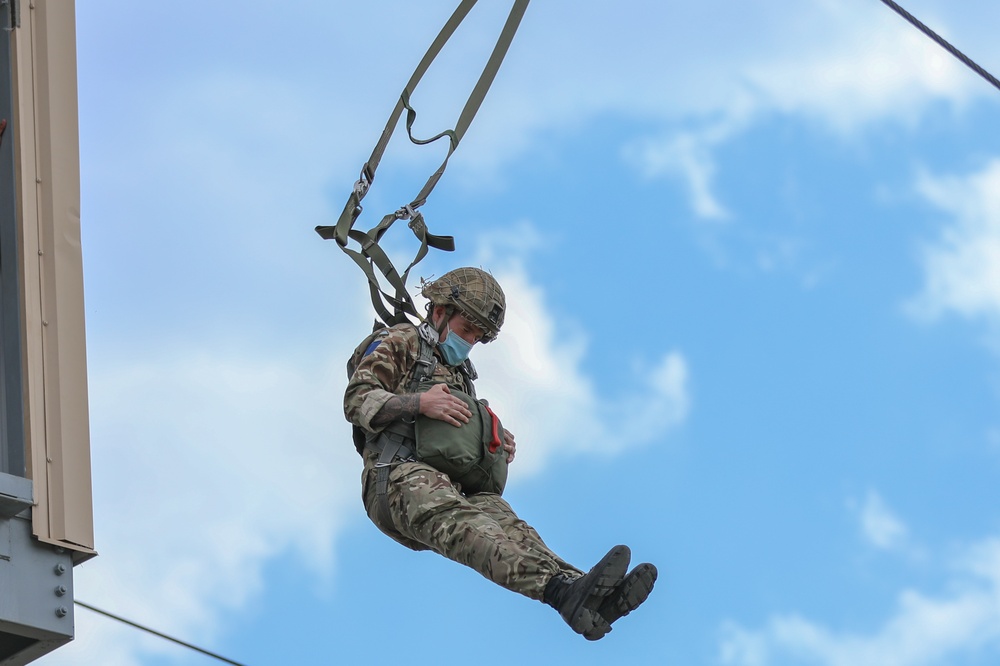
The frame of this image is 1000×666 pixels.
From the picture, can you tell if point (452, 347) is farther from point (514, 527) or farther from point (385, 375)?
point (514, 527)

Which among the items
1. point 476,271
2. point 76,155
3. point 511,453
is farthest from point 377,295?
point 76,155

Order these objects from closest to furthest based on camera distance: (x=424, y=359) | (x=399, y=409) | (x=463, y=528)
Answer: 1. (x=463, y=528)
2. (x=399, y=409)
3. (x=424, y=359)

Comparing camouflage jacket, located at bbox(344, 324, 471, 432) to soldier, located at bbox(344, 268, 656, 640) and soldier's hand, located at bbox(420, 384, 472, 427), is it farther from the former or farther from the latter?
soldier's hand, located at bbox(420, 384, 472, 427)

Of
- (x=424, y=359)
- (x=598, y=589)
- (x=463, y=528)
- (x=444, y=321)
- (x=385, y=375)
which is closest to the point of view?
(x=598, y=589)

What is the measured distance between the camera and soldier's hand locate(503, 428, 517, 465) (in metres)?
8.05

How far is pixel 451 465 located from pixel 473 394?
1.85 feet

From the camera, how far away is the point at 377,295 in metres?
8.27

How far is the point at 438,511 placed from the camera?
7398mm

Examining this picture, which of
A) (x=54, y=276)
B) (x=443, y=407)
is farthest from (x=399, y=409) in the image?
(x=54, y=276)

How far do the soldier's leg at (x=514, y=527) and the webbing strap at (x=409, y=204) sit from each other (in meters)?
1.04

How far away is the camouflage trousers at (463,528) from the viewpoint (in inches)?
279

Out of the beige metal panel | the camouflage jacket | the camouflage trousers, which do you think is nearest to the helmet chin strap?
the camouflage jacket

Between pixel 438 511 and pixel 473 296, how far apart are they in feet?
3.70

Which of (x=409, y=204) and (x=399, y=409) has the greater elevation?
(x=409, y=204)
